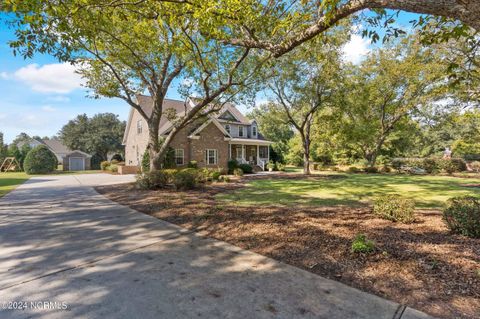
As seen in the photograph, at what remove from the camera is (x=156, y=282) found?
10.4ft

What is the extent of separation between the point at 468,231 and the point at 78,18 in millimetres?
10253

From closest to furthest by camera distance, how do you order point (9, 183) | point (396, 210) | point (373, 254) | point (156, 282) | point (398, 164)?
point (156, 282) < point (373, 254) < point (396, 210) < point (9, 183) < point (398, 164)

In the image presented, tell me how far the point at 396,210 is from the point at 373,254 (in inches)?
109

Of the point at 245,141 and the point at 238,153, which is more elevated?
the point at 245,141

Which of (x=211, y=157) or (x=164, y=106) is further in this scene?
(x=164, y=106)

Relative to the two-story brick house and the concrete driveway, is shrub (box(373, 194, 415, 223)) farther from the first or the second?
the two-story brick house

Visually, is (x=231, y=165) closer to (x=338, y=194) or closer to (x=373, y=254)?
(x=338, y=194)

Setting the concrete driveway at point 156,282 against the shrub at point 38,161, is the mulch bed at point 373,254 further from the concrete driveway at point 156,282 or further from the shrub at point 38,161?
the shrub at point 38,161

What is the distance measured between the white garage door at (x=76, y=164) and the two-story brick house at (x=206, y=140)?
11957 mm

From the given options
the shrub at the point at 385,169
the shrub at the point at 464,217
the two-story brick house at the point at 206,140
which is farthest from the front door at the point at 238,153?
the shrub at the point at 464,217

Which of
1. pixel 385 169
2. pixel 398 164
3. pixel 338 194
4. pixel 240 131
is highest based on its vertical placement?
pixel 240 131

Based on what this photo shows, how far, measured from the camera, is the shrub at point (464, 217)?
4681 millimetres

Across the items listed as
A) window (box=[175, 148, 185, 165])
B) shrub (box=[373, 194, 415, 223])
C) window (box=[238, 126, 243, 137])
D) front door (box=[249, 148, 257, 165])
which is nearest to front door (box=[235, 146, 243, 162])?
window (box=[238, 126, 243, 137])

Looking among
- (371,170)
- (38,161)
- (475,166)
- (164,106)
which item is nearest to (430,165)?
(475,166)
